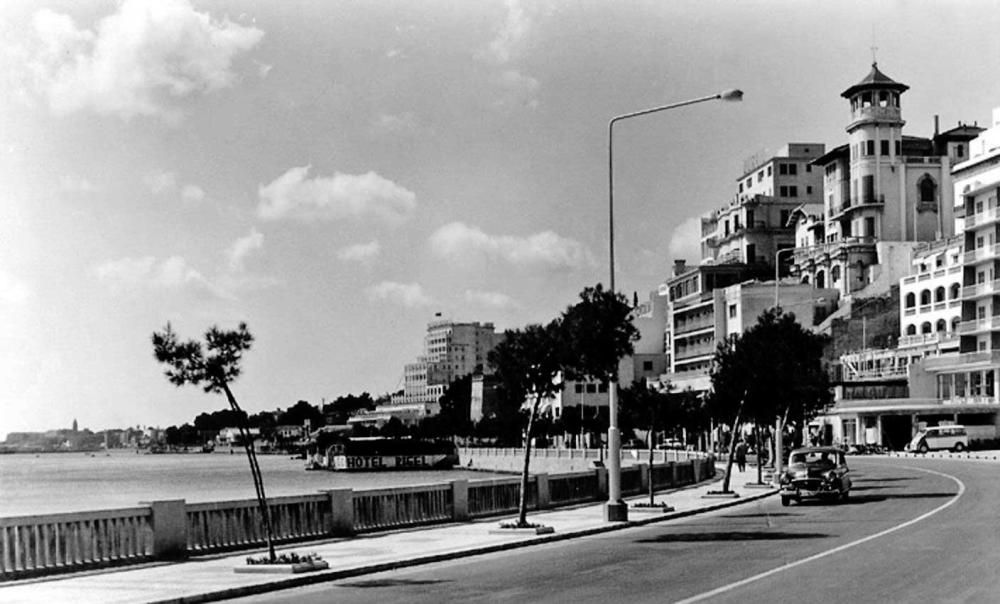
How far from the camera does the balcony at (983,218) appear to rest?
96.8 meters

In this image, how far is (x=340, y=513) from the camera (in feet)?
88.4

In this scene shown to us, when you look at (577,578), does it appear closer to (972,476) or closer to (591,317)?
(591,317)

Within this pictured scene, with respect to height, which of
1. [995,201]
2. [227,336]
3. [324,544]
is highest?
[995,201]

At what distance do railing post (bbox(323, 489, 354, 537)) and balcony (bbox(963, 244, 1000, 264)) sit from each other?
81.0 metres

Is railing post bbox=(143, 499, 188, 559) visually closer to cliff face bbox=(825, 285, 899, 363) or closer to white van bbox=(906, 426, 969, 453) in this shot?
white van bbox=(906, 426, 969, 453)

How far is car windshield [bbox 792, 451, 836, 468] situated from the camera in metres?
37.7

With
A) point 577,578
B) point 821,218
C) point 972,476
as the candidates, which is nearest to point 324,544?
point 577,578

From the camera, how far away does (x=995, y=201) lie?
321 feet

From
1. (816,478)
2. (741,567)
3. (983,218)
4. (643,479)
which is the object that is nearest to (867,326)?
(983,218)

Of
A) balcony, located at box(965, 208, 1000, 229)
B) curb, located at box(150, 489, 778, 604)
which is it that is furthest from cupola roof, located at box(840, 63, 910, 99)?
curb, located at box(150, 489, 778, 604)

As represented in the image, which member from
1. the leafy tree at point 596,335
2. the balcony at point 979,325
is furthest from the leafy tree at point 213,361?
the balcony at point 979,325

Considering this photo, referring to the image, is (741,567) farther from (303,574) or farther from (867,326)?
(867,326)

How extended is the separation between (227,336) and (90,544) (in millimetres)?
4107

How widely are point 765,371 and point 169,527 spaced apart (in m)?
29.2
